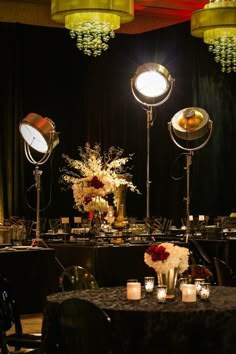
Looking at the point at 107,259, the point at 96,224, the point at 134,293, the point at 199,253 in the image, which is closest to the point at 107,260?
the point at 107,259

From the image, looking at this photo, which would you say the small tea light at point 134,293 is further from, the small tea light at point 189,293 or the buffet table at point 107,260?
the buffet table at point 107,260

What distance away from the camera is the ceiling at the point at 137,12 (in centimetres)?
1297

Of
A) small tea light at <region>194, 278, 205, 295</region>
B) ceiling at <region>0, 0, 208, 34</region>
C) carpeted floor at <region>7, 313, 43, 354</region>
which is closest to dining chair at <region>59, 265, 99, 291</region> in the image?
small tea light at <region>194, 278, 205, 295</region>

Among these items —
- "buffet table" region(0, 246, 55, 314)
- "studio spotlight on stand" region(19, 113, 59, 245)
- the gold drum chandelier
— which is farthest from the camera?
"studio spotlight on stand" region(19, 113, 59, 245)

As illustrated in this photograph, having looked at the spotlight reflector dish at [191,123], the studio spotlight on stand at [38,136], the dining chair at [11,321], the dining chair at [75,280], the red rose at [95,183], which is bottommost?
the dining chair at [11,321]

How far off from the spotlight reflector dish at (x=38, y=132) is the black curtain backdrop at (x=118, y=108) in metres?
3.96

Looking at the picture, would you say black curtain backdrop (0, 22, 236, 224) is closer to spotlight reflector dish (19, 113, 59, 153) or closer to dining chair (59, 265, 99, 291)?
spotlight reflector dish (19, 113, 59, 153)

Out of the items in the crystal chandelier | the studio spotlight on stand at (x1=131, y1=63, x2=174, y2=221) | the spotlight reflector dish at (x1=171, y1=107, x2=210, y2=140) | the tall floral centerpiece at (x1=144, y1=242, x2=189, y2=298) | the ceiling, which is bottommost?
the tall floral centerpiece at (x1=144, y1=242, x2=189, y2=298)

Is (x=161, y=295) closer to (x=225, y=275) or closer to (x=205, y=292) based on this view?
(x=205, y=292)

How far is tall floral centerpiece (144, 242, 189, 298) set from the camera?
4.52 meters

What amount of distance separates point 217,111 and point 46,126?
19.3 feet

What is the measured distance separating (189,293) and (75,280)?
3.36 feet

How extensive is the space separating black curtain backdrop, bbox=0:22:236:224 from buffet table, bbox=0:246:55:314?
14.9ft

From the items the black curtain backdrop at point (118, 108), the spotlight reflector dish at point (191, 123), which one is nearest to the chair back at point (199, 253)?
the spotlight reflector dish at point (191, 123)
